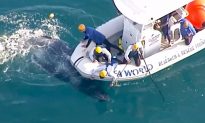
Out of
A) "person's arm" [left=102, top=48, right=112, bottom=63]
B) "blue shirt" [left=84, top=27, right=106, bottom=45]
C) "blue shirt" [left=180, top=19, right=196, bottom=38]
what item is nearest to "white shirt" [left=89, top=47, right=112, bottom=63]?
"person's arm" [left=102, top=48, right=112, bottom=63]

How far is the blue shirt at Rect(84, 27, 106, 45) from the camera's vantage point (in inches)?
609

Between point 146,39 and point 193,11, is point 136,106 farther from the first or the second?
point 193,11

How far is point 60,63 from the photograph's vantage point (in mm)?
16250

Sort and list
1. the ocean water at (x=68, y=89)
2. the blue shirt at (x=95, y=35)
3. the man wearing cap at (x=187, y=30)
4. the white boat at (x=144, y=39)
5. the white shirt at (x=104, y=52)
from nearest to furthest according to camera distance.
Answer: the white boat at (x=144, y=39) < the ocean water at (x=68, y=89) < the white shirt at (x=104, y=52) < the blue shirt at (x=95, y=35) < the man wearing cap at (x=187, y=30)

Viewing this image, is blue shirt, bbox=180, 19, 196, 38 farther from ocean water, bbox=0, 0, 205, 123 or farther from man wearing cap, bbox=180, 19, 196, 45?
ocean water, bbox=0, 0, 205, 123

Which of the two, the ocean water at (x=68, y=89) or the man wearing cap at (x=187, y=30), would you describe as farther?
the man wearing cap at (x=187, y=30)

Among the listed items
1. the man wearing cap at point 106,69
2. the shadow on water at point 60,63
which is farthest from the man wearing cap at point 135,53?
the shadow on water at point 60,63

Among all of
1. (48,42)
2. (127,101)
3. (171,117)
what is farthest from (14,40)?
(171,117)

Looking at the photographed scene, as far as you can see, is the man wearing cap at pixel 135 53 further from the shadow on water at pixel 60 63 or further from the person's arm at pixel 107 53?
the shadow on water at pixel 60 63

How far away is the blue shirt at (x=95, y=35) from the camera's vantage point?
15.5 meters

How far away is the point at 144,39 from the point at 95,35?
61.4 inches

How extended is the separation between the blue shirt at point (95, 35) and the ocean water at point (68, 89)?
51.6 inches

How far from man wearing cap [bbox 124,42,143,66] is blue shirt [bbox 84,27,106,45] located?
963 millimetres

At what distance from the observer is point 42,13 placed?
17.7 meters
